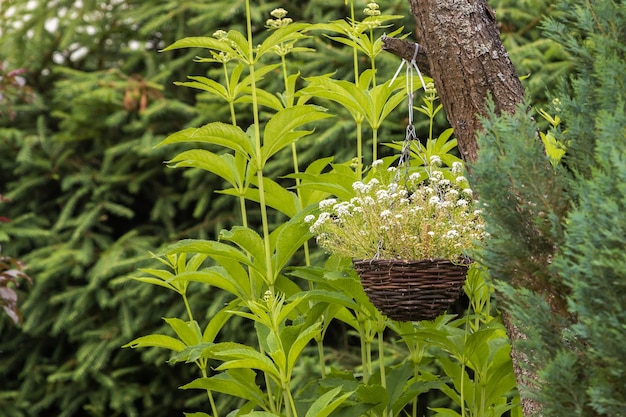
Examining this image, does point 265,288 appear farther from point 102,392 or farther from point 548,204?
point 102,392

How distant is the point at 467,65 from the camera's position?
2.29 metres

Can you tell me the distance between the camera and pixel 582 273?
1527 mm

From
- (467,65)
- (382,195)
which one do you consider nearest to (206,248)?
(382,195)

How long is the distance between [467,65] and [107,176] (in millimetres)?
2990

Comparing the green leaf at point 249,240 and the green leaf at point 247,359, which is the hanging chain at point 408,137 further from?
the green leaf at point 247,359

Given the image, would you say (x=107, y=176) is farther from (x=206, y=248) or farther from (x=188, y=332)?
(x=206, y=248)

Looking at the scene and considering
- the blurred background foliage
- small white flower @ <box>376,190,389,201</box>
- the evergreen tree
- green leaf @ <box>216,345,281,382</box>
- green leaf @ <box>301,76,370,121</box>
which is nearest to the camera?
the evergreen tree

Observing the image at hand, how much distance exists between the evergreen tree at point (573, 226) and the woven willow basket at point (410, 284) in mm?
440

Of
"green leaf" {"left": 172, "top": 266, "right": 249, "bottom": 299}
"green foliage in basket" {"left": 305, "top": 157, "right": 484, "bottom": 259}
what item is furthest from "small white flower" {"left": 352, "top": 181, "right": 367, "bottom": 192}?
"green leaf" {"left": 172, "top": 266, "right": 249, "bottom": 299}

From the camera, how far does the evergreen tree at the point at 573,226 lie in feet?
4.81

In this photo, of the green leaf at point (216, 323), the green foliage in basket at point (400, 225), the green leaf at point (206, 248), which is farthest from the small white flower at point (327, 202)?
the green leaf at point (216, 323)

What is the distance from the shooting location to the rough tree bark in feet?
7.51

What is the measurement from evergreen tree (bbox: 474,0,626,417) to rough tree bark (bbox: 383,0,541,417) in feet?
1.67

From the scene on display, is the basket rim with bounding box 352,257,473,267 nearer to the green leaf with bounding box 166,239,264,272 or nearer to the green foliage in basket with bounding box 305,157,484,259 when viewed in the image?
the green foliage in basket with bounding box 305,157,484,259
